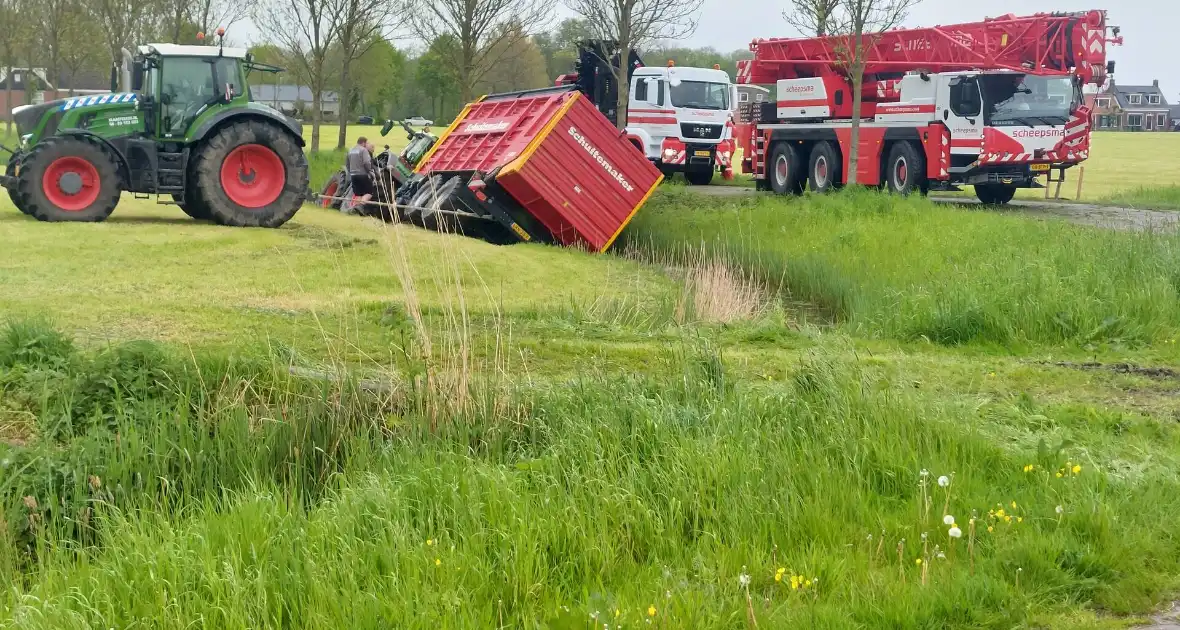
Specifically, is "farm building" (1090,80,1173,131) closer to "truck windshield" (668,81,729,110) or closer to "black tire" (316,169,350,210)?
"truck windshield" (668,81,729,110)

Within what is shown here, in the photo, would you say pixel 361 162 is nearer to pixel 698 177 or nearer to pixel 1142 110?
pixel 698 177

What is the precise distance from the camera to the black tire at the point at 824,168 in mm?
24625

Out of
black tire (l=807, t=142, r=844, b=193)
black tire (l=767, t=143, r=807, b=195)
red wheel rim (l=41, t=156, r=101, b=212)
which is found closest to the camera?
red wheel rim (l=41, t=156, r=101, b=212)

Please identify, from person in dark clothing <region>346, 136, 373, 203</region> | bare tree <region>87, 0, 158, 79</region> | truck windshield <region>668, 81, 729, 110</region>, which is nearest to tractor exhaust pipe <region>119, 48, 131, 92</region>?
person in dark clothing <region>346, 136, 373, 203</region>

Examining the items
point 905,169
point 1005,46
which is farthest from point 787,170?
point 1005,46

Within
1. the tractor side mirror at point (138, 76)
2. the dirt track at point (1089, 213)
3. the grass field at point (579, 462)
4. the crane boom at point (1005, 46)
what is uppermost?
the crane boom at point (1005, 46)

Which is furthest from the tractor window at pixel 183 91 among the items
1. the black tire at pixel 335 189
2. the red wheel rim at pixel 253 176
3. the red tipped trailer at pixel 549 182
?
the black tire at pixel 335 189

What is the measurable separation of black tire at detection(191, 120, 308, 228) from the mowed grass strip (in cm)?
515

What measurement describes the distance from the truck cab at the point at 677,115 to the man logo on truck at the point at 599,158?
33.1ft

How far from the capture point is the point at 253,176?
53.7ft

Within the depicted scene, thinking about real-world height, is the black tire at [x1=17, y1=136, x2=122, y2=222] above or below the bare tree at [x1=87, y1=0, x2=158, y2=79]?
below

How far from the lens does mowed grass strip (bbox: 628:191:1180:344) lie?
35.9 ft

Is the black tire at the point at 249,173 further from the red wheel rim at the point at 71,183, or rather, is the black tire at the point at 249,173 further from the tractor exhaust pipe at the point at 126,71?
the tractor exhaust pipe at the point at 126,71

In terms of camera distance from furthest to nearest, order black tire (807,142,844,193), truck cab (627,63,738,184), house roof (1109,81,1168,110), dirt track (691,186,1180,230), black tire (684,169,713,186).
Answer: house roof (1109,81,1168,110)
black tire (684,169,713,186)
truck cab (627,63,738,184)
black tire (807,142,844,193)
dirt track (691,186,1180,230)
